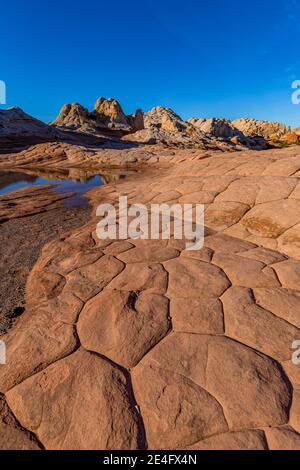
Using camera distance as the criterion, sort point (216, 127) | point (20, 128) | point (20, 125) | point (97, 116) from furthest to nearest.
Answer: point (97, 116), point (216, 127), point (20, 125), point (20, 128)

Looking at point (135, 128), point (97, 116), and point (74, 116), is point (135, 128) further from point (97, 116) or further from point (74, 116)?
point (74, 116)

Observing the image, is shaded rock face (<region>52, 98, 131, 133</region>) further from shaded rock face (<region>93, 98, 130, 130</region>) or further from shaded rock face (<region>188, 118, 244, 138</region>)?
shaded rock face (<region>188, 118, 244, 138</region>)

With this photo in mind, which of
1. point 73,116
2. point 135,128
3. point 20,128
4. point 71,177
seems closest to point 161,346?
point 71,177

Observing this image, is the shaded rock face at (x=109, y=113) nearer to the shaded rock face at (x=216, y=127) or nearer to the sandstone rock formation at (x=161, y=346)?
the shaded rock face at (x=216, y=127)

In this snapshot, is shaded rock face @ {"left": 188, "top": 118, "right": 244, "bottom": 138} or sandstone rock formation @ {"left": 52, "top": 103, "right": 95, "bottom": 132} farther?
shaded rock face @ {"left": 188, "top": 118, "right": 244, "bottom": 138}

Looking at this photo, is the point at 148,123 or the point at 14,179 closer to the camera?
the point at 14,179

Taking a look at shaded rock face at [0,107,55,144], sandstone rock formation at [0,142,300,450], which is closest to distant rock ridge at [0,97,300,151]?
shaded rock face at [0,107,55,144]

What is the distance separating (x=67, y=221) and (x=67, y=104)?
5225 cm

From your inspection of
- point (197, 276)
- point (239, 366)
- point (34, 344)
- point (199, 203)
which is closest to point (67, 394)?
point (34, 344)

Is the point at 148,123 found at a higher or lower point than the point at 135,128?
higher

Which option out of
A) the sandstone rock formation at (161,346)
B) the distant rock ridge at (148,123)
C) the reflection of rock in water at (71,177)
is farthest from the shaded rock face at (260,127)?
the sandstone rock formation at (161,346)

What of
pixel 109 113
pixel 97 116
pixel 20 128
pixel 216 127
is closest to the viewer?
pixel 20 128

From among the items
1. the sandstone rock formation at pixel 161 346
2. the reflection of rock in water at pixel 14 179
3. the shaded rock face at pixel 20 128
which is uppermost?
the shaded rock face at pixel 20 128

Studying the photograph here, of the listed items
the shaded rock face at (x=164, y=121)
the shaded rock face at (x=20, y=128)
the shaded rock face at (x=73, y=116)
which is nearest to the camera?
the shaded rock face at (x=20, y=128)
